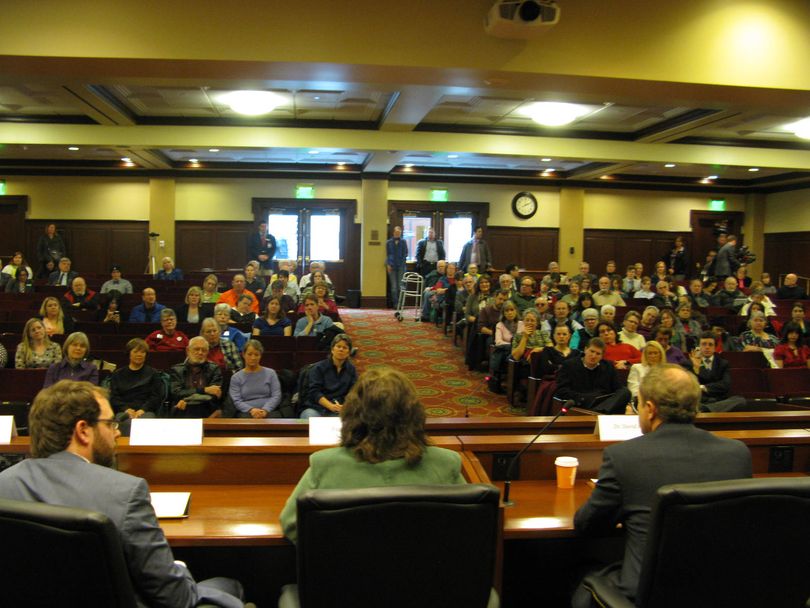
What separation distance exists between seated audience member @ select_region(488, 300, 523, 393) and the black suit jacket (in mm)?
4903

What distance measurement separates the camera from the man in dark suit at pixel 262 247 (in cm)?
1238

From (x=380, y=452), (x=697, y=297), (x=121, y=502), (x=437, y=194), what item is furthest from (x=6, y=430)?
(x=437, y=194)

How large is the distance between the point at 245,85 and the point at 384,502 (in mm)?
6968

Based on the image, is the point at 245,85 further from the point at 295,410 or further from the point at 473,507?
the point at 473,507

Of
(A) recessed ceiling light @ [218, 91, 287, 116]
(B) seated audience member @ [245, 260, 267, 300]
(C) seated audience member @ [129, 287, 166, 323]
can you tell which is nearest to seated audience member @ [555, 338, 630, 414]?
(C) seated audience member @ [129, 287, 166, 323]

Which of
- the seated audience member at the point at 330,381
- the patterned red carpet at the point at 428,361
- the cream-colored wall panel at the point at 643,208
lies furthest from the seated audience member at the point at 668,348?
the cream-colored wall panel at the point at 643,208

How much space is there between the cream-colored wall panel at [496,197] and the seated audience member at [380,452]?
12.3 meters

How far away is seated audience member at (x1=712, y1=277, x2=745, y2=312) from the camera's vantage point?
9.91m

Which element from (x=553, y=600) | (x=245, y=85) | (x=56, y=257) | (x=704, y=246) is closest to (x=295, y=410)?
(x=553, y=600)

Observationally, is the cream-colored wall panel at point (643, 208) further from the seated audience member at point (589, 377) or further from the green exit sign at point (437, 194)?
the seated audience member at point (589, 377)

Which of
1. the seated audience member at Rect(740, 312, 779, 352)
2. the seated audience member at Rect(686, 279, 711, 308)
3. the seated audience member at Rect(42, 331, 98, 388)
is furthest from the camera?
the seated audience member at Rect(686, 279, 711, 308)

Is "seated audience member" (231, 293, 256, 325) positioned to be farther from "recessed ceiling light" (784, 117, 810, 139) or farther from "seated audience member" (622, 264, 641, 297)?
"recessed ceiling light" (784, 117, 810, 139)

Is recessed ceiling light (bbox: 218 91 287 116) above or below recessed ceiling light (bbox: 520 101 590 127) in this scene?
below

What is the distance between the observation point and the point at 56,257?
12391mm
